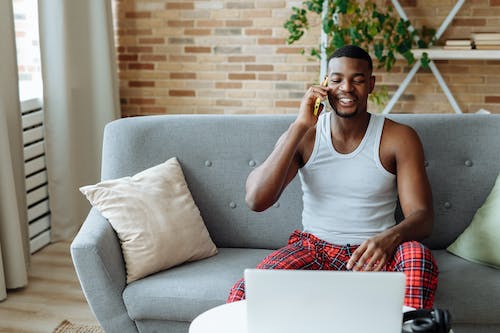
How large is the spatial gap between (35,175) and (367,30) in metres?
2.15

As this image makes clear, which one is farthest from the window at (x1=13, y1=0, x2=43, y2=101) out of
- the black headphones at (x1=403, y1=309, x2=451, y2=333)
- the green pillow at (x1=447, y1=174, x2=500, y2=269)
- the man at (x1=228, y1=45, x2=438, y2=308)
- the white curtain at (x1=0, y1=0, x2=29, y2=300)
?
the black headphones at (x1=403, y1=309, x2=451, y2=333)

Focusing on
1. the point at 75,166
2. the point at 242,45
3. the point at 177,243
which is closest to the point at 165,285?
the point at 177,243

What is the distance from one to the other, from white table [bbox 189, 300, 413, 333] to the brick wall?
3058mm

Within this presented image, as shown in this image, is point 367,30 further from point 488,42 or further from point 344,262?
point 344,262

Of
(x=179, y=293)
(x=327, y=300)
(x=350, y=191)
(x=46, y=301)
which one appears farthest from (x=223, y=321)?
(x=46, y=301)

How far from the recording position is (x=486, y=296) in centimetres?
245

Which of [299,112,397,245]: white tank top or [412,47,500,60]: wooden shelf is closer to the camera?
[299,112,397,245]: white tank top

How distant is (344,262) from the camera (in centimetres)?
247

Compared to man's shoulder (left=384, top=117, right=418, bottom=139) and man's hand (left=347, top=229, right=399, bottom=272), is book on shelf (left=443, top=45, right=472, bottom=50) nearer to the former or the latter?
man's shoulder (left=384, top=117, right=418, bottom=139)

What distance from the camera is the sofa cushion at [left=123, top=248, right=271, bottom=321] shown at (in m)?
2.50

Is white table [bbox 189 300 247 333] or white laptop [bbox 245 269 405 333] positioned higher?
white laptop [bbox 245 269 405 333]

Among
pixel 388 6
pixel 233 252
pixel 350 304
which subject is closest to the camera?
pixel 350 304

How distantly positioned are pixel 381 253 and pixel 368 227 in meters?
0.28

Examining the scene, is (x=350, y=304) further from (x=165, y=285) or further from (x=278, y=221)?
(x=278, y=221)
